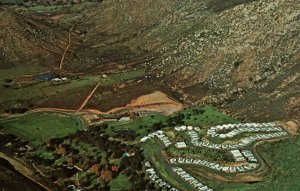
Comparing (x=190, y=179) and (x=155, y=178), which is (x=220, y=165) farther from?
(x=155, y=178)

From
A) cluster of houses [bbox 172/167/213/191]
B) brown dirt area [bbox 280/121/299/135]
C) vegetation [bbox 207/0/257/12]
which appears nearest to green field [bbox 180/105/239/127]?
brown dirt area [bbox 280/121/299/135]

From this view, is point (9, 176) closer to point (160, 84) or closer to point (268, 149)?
point (268, 149)

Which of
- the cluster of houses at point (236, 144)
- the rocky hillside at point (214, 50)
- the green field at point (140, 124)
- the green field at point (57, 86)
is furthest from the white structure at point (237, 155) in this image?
the green field at point (57, 86)

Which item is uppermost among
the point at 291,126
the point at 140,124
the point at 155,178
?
the point at 140,124

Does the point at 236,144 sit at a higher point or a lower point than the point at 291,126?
lower

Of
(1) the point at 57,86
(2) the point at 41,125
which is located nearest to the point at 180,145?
(2) the point at 41,125

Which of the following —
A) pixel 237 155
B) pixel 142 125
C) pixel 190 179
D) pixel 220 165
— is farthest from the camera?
pixel 142 125
